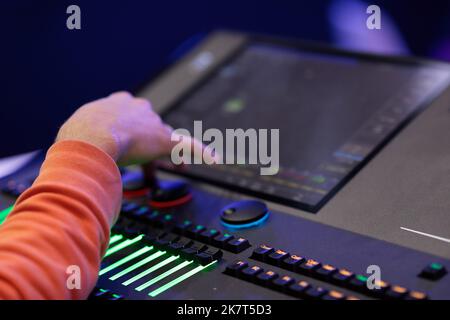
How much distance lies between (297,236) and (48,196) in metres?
0.31

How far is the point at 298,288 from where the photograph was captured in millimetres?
723

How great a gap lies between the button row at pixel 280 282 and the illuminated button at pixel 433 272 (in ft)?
0.28

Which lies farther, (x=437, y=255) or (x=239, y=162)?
(x=239, y=162)

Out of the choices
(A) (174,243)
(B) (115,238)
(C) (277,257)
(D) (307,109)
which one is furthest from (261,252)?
(D) (307,109)

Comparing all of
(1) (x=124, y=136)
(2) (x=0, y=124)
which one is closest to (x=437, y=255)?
(1) (x=124, y=136)

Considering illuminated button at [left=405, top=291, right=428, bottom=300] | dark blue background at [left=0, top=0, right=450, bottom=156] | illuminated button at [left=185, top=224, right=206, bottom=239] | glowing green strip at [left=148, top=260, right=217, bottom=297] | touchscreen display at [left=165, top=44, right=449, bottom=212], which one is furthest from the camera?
dark blue background at [left=0, top=0, right=450, bottom=156]

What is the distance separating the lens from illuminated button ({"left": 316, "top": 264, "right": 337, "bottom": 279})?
74 centimetres

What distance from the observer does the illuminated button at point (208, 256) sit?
817mm

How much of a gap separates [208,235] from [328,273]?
187mm

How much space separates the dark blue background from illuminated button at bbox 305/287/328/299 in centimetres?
72

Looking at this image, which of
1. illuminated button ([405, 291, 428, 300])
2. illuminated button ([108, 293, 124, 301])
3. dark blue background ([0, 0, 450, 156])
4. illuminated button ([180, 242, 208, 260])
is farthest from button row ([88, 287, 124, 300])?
dark blue background ([0, 0, 450, 156])

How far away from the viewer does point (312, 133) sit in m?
1.06

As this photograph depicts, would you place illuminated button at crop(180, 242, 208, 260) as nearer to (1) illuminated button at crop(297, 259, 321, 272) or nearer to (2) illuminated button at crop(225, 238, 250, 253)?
(2) illuminated button at crop(225, 238, 250, 253)
